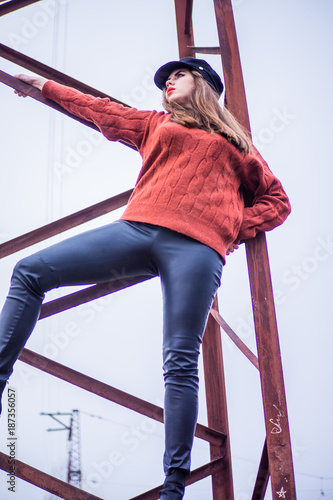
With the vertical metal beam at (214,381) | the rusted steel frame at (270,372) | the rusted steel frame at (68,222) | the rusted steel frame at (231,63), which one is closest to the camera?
the rusted steel frame at (270,372)

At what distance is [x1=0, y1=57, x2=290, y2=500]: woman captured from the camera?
1.73m

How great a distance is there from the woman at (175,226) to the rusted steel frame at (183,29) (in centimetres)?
142

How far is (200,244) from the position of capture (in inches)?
78.0

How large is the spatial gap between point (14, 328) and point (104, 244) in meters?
0.48

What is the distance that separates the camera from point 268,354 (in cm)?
214

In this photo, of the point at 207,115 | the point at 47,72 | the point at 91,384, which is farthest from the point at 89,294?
the point at 47,72

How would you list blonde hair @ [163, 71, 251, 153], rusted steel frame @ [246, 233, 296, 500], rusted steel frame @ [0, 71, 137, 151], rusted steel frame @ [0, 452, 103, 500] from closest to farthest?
rusted steel frame @ [246, 233, 296, 500], blonde hair @ [163, 71, 251, 153], rusted steel frame @ [0, 71, 137, 151], rusted steel frame @ [0, 452, 103, 500]

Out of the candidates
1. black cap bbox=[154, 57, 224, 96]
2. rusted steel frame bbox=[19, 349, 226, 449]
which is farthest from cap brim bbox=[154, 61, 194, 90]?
rusted steel frame bbox=[19, 349, 226, 449]

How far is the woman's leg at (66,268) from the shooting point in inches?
65.9

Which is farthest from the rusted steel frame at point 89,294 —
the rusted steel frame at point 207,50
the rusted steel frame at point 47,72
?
the rusted steel frame at point 207,50

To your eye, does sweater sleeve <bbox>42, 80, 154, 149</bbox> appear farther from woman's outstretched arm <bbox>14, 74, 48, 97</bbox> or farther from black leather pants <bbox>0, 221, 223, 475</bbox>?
black leather pants <bbox>0, 221, 223, 475</bbox>

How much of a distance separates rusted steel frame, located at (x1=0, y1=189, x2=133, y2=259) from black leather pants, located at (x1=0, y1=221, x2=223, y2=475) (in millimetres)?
945

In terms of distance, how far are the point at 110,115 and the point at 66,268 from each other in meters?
0.86

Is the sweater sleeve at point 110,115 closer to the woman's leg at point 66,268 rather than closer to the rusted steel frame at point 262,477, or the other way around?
the woman's leg at point 66,268
